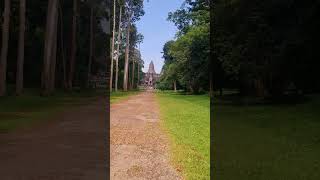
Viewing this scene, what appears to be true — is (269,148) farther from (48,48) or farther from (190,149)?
(48,48)

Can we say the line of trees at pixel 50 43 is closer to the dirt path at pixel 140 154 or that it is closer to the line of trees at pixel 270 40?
the line of trees at pixel 270 40

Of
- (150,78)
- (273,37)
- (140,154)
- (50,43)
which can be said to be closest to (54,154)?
(140,154)

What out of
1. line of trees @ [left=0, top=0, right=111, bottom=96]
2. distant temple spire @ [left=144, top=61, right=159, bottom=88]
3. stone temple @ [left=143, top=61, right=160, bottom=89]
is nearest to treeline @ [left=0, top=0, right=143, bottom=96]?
line of trees @ [left=0, top=0, right=111, bottom=96]

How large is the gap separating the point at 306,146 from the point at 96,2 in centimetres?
5773

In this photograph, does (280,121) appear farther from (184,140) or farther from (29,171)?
(29,171)

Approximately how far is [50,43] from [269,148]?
27733 millimetres

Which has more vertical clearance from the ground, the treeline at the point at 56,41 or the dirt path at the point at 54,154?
the treeline at the point at 56,41

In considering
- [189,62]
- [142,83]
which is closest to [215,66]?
[189,62]

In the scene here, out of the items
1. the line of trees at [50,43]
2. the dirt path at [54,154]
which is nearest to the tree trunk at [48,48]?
the line of trees at [50,43]

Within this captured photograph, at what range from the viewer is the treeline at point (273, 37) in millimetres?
25562

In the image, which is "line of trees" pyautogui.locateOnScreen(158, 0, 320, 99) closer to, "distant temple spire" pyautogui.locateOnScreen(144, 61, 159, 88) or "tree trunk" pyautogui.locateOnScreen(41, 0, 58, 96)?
"tree trunk" pyautogui.locateOnScreen(41, 0, 58, 96)

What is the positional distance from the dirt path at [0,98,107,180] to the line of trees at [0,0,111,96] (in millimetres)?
18003

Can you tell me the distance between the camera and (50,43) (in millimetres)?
38406

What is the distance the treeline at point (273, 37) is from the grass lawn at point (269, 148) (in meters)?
3.96
